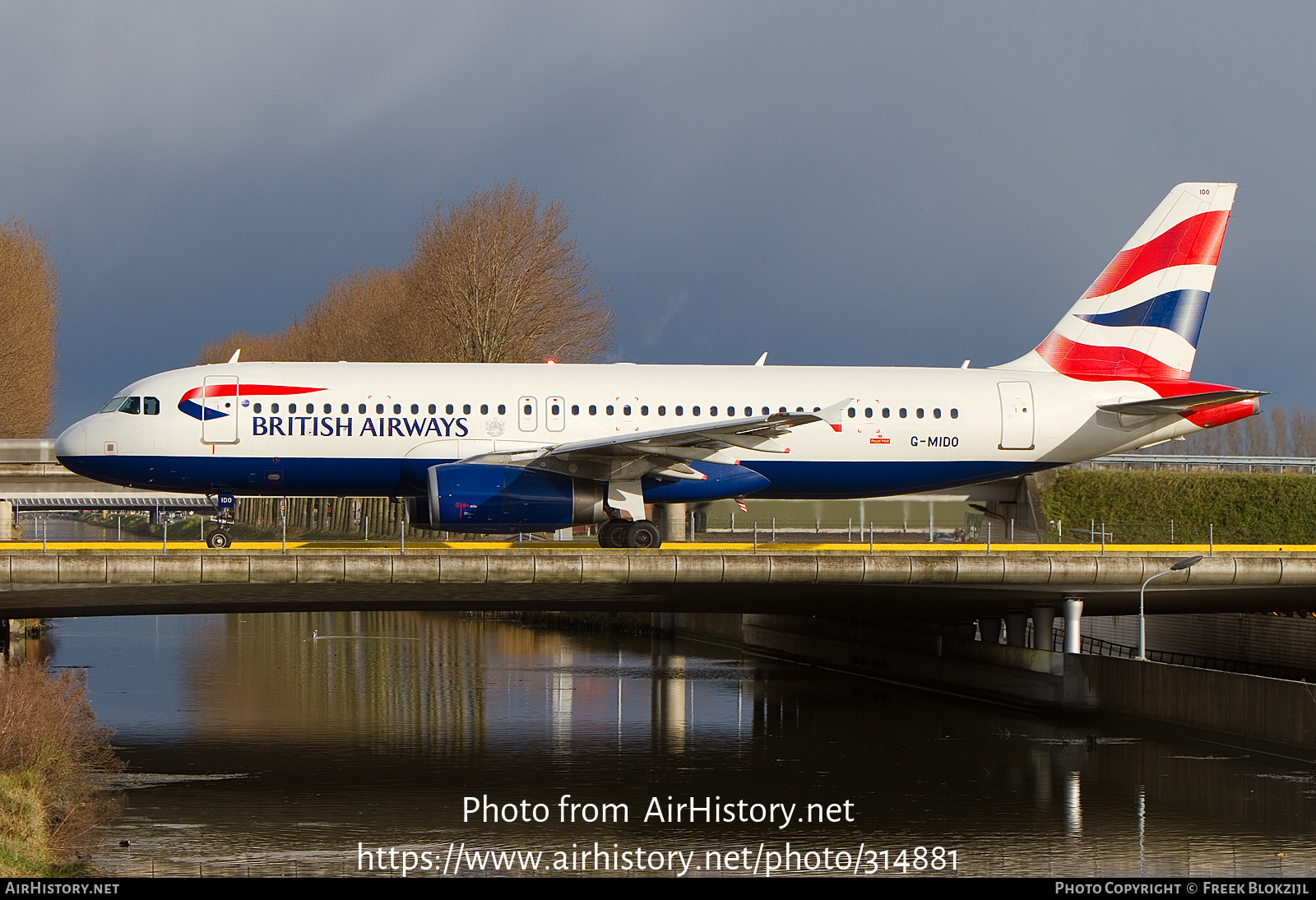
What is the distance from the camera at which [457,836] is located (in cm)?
3300

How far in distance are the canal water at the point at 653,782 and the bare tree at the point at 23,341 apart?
27.7 metres

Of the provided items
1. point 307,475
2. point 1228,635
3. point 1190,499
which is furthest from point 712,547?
point 1190,499

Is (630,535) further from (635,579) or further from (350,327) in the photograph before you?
(350,327)

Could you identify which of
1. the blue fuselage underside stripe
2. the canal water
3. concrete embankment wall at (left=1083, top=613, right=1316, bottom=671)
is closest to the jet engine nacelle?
the blue fuselage underside stripe

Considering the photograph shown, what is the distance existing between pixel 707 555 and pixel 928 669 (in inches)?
872

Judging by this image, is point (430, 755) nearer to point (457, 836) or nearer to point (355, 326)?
point (457, 836)

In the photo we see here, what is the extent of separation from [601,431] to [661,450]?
2998 millimetres

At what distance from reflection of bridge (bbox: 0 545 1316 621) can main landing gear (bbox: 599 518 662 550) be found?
0.66 metres

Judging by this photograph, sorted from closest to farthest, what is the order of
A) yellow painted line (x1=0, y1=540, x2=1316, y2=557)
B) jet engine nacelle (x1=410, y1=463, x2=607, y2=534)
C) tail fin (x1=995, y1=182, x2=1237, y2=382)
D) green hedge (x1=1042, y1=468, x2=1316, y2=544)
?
jet engine nacelle (x1=410, y1=463, x2=607, y2=534), yellow painted line (x1=0, y1=540, x2=1316, y2=557), tail fin (x1=995, y1=182, x2=1237, y2=382), green hedge (x1=1042, y1=468, x2=1316, y2=544)

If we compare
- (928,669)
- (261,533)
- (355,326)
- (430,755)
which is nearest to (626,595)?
(430,755)

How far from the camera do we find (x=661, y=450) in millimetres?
37375

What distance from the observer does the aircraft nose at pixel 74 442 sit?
38.5 m

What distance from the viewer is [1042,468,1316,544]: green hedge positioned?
7562 cm

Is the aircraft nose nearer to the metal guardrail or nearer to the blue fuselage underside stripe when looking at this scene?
the blue fuselage underside stripe
